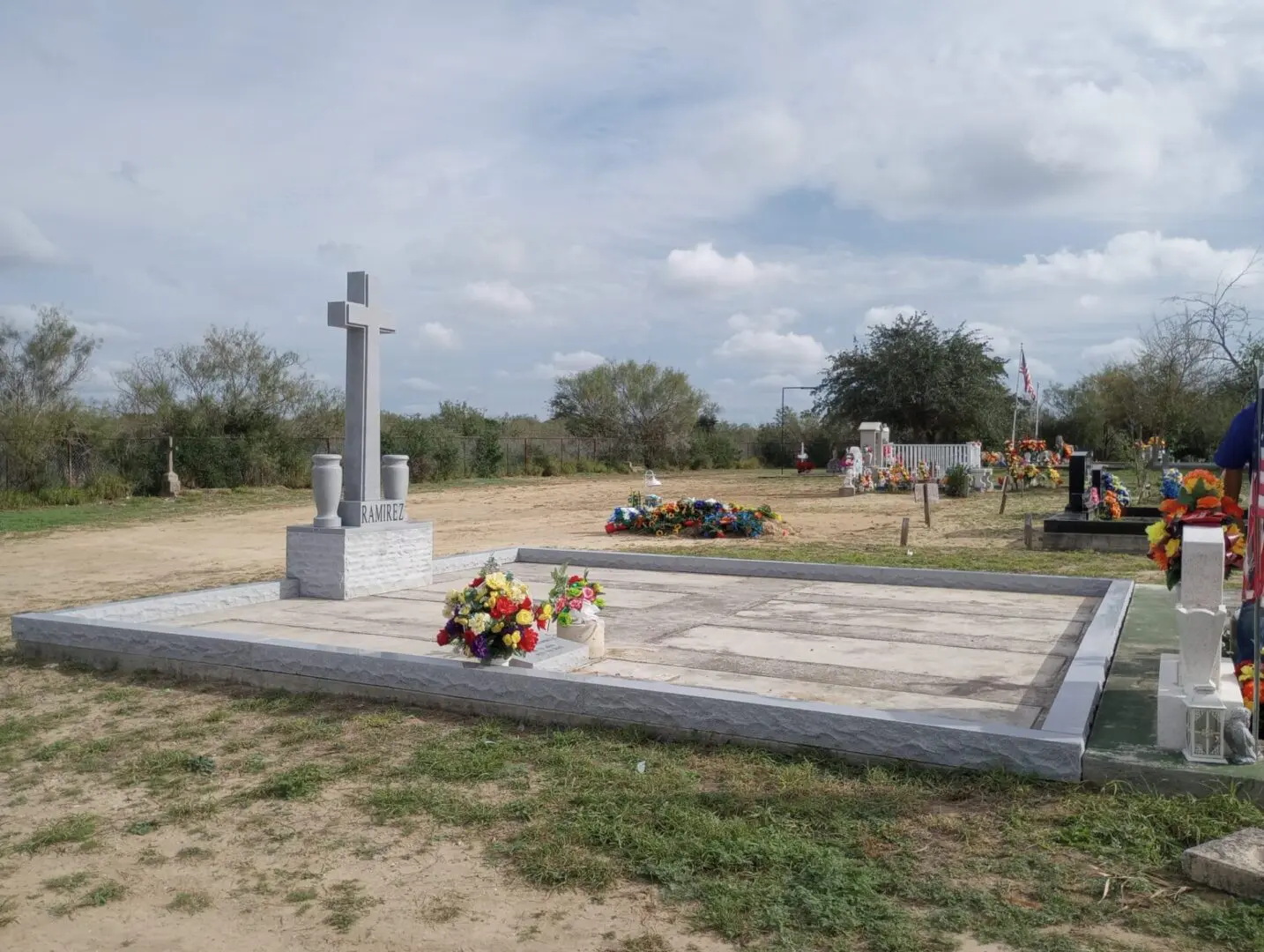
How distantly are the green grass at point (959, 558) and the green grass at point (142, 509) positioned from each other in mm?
10459

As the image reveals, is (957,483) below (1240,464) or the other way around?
below

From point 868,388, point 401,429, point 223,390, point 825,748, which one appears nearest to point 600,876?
point 825,748

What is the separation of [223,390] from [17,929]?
2639 cm

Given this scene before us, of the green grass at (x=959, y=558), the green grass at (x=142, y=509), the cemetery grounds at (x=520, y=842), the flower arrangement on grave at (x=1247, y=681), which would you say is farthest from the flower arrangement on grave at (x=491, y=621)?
the green grass at (x=142, y=509)

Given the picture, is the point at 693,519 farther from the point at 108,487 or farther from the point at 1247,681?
the point at 108,487

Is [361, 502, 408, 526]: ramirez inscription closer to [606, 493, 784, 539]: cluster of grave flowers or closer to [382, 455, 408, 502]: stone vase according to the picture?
[382, 455, 408, 502]: stone vase

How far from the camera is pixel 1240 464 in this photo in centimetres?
445

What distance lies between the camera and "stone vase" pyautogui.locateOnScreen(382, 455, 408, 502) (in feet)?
30.8

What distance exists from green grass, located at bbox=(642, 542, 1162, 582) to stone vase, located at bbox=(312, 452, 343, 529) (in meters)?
4.73

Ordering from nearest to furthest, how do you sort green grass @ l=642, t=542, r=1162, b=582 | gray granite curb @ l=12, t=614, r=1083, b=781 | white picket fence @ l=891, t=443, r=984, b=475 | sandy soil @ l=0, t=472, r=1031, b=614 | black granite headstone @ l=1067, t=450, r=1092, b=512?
gray granite curb @ l=12, t=614, r=1083, b=781, sandy soil @ l=0, t=472, r=1031, b=614, green grass @ l=642, t=542, r=1162, b=582, black granite headstone @ l=1067, t=450, r=1092, b=512, white picket fence @ l=891, t=443, r=984, b=475

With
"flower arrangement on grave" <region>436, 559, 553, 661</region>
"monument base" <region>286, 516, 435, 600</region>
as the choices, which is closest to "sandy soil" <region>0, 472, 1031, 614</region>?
"monument base" <region>286, 516, 435, 600</region>

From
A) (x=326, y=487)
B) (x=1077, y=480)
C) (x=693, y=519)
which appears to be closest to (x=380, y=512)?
(x=326, y=487)

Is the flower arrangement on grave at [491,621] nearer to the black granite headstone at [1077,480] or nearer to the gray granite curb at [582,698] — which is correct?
the gray granite curb at [582,698]

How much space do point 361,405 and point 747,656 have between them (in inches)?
175
